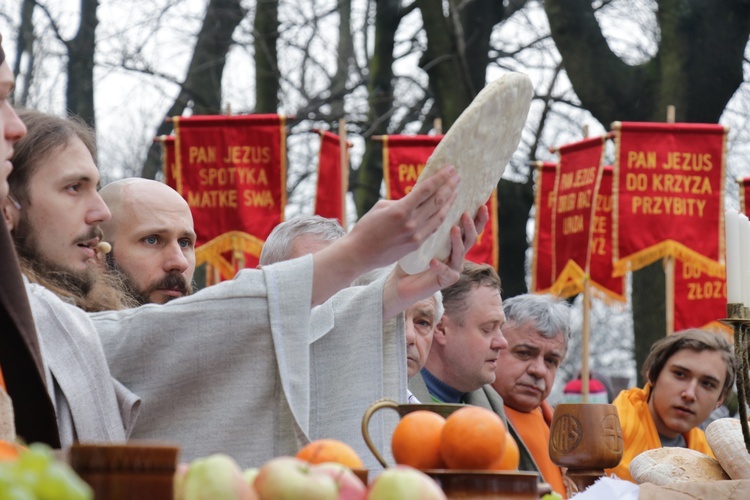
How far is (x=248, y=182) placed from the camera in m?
10.9

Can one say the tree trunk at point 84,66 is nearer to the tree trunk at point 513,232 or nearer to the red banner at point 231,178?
the red banner at point 231,178

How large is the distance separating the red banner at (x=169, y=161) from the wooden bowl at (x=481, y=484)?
9.38 meters

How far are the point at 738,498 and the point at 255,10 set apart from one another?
43.1ft

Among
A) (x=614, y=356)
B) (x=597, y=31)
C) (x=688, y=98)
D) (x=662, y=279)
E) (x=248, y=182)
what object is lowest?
(x=614, y=356)

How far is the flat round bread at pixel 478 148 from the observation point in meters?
2.37

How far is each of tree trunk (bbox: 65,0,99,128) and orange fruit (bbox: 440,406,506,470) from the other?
45.0 feet

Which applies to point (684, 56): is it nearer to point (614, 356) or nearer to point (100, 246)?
point (100, 246)

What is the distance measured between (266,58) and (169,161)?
164 inches

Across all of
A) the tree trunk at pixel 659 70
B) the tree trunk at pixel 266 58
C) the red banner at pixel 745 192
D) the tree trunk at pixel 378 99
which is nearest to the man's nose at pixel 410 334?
the red banner at pixel 745 192

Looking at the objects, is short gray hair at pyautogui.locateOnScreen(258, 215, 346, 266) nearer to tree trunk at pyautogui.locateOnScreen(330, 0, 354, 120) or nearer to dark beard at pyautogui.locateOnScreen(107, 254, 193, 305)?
dark beard at pyautogui.locateOnScreen(107, 254, 193, 305)

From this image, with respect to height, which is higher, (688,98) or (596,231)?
(688,98)

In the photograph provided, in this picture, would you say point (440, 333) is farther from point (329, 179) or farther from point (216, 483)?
point (329, 179)

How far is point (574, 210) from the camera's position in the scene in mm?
11195

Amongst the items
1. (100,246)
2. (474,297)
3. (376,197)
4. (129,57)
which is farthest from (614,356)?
(100,246)
